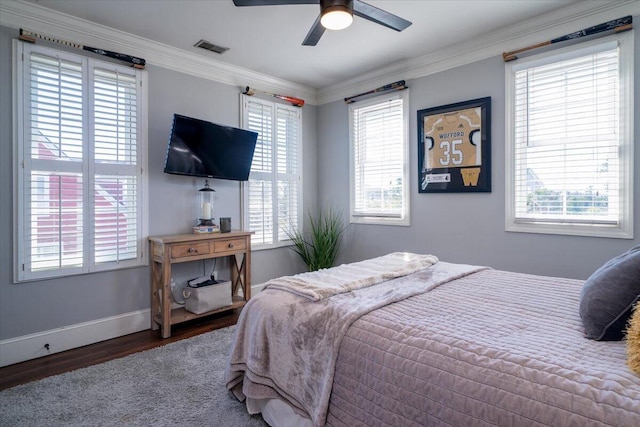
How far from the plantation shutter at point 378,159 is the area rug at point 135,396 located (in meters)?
2.39

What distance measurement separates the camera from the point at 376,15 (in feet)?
7.29

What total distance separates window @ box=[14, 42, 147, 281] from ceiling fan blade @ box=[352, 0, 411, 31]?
2201mm

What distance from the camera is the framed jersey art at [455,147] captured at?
320 cm

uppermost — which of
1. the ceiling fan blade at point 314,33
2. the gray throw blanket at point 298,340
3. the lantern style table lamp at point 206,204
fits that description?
the ceiling fan blade at point 314,33

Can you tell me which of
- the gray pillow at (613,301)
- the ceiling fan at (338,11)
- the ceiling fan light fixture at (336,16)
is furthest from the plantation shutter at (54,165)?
the gray pillow at (613,301)

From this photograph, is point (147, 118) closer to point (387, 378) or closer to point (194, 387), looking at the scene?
point (194, 387)

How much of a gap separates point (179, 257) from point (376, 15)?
8.15 feet

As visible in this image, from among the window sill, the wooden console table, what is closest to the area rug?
the wooden console table

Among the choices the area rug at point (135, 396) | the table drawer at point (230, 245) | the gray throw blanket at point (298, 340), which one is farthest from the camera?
the table drawer at point (230, 245)

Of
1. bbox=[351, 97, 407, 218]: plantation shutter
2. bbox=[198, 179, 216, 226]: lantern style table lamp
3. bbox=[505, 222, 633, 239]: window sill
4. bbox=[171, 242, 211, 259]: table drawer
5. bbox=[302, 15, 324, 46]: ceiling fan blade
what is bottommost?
bbox=[171, 242, 211, 259]: table drawer

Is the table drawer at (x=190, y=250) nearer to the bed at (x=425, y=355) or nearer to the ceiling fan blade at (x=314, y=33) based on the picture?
the bed at (x=425, y=355)

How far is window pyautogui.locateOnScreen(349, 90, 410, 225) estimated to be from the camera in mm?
3852

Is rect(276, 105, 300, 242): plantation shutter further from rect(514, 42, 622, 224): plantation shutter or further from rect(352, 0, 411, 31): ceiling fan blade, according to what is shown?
rect(514, 42, 622, 224): plantation shutter

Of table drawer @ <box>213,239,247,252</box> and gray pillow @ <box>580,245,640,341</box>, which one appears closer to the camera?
gray pillow @ <box>580,245,640,341</box>
